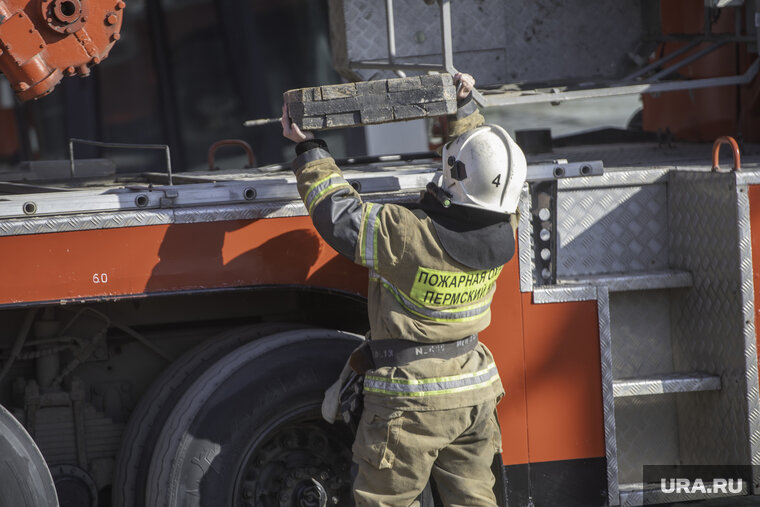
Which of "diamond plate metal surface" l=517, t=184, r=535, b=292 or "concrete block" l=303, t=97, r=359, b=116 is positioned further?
"diamond plate metal surface" l=517, t=184, r=535, b=292

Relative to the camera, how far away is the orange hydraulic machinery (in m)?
3.24

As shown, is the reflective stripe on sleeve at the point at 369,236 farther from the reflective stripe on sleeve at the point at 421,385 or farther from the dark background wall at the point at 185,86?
the dark background wall at the point at 185,86

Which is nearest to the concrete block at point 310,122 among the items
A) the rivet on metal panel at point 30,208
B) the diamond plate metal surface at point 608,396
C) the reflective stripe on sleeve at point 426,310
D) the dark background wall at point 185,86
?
the reflective stripe on sleeve at point 426,310

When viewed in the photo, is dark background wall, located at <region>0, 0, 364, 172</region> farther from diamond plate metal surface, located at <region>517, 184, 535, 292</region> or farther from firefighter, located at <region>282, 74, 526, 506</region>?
firefighter, located at <region>282, 74, 526, 506</region>

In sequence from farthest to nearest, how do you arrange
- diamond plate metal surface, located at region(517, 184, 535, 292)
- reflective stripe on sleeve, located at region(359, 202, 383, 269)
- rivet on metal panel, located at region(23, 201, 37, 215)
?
diamond plate metal surface, located at region(517, 184, 535, 292), rivet on metal panel, located at region(23, 201, 37, 215), reflective stripe on sleeve, located at region(359, 202, 383, 269)

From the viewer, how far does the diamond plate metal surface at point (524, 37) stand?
4914 mm

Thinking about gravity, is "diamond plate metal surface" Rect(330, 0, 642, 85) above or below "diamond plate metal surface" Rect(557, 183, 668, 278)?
above

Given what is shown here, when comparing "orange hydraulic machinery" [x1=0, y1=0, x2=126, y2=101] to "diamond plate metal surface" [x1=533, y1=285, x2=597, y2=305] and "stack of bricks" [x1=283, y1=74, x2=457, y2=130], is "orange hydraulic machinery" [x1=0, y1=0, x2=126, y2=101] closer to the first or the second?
"stack of bricks" [x1=283, y1=74, x2=457, y2=130]

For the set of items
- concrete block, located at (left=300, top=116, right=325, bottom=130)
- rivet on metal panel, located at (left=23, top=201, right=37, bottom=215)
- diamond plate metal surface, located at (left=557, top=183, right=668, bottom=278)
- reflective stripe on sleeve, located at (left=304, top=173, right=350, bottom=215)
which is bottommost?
rivet on metal panel, located at (left=23, top=201, right=37, bottom=215)

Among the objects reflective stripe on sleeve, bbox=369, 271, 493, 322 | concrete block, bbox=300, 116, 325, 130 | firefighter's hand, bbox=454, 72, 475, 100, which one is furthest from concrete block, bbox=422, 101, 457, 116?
reflective stripe on sleeve, bbox=369, 271, 493, 322

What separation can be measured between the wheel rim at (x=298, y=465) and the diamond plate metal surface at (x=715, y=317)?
55.1 inches

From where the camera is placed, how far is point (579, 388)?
361 centimetres

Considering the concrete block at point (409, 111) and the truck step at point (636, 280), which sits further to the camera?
the truck step at point (636, 280)

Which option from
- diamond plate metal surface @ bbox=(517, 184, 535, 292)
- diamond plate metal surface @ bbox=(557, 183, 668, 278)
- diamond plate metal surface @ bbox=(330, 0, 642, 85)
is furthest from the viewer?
diamond plate metal surface @ bbox=(330, 0, 642, 85)
